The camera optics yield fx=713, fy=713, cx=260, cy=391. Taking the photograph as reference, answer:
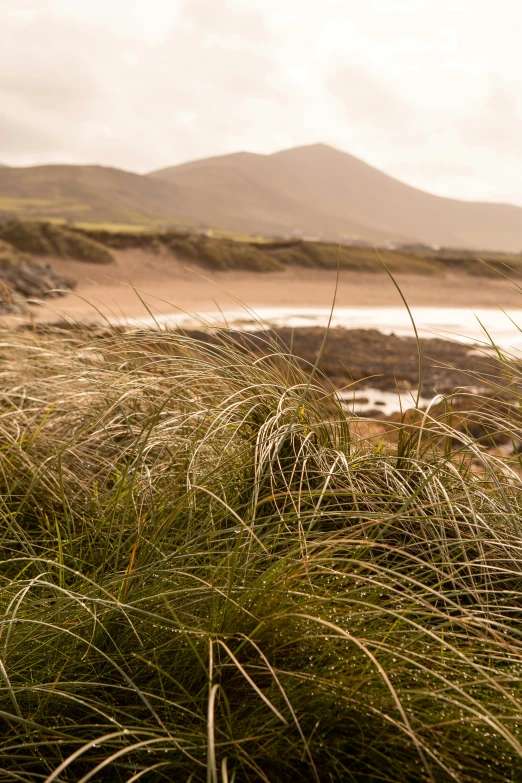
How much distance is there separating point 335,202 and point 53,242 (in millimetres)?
110995

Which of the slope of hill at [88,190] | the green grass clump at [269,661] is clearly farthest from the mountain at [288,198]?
the green grass clump at [269,661]

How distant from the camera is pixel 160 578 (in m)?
1.15

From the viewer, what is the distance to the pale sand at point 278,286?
1266 centimetres

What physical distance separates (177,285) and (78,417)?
475 inches

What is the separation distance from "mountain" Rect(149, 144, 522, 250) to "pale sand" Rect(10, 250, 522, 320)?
75813 millimetres

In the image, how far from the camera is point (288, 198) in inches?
4478

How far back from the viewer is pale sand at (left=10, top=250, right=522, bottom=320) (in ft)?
41.5

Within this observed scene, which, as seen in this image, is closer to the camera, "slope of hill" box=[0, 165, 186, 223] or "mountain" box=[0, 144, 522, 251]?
"slope of hill" box=[0, 165, 186, 223]

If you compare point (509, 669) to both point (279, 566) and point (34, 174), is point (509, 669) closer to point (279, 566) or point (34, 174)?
point (279, 566)

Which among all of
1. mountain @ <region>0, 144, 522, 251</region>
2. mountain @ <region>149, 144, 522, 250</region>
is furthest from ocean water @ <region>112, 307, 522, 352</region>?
mountain @ <region>149, 144, 522, 250</region>

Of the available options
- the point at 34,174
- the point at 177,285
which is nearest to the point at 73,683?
the point at 177,285

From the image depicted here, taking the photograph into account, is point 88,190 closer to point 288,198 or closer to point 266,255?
point 288,198

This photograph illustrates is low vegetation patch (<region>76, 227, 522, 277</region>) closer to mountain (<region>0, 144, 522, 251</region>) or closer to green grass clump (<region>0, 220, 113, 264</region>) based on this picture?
green grass clump (<region>0, 220, 113, 264</region>)

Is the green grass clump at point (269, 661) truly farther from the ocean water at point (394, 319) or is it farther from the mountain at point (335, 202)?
the mountain at point (335, 202)
